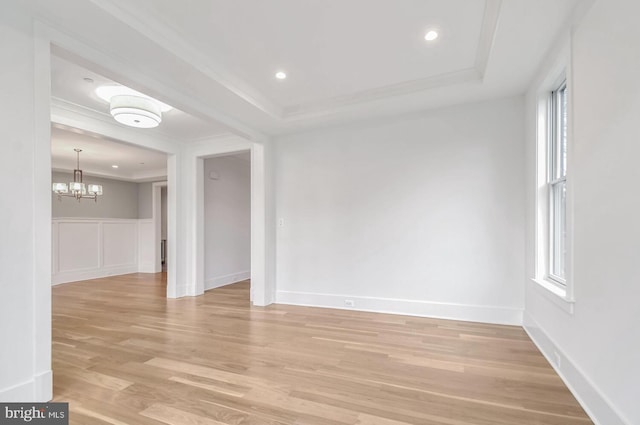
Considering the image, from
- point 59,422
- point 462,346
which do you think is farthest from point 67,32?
point 462,346

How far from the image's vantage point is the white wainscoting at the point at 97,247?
21.6 ft

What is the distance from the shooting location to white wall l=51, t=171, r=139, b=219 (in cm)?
678

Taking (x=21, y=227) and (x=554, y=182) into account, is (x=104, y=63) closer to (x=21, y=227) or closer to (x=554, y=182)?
(x=21, y=227)

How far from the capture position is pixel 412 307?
12.5 ft

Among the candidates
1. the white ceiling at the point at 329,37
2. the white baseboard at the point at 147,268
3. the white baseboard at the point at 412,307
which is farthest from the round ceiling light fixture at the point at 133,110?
the white baseboard at the point at 147,268

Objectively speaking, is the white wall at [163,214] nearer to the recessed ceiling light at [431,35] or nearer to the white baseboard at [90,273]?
the white baseboard at [90,273]

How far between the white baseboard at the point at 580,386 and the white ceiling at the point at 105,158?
214 inches

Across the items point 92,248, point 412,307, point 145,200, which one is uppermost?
point 145,200

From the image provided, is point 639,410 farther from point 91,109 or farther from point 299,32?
point 91,109

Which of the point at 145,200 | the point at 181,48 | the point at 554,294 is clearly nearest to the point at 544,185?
the point at 554,294

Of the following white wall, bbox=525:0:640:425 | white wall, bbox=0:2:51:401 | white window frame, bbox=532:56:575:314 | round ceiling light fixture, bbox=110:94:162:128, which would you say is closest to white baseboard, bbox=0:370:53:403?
white wall, bbox=0:2:51:401

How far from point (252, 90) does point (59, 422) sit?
315 cm

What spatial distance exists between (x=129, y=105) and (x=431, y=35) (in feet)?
9.96

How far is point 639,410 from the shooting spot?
1340mm
